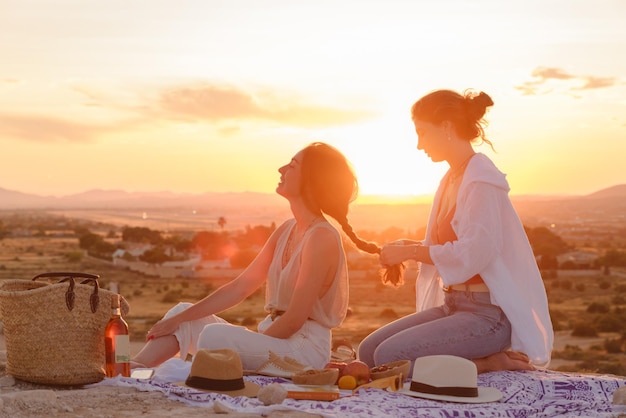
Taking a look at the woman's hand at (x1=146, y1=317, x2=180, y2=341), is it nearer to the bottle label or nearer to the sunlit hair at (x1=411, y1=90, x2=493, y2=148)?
the bottle label

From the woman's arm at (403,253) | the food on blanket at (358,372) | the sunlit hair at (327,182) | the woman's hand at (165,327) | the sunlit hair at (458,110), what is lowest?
the food on blanket at (358,372)

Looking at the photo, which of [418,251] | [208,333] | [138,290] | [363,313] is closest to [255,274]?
[208,333]

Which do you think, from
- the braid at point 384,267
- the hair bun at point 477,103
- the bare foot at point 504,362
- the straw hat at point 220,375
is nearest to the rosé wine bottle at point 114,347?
the straw hat at point 220,375

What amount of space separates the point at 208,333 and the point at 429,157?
197cm

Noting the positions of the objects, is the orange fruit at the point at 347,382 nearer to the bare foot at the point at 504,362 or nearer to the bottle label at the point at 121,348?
the bare foot at the point at 504,362

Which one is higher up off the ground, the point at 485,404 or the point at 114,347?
the point at 114,347

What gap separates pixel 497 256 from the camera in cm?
590

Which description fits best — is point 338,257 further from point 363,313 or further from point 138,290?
point 138,290

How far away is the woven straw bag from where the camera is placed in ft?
18.3

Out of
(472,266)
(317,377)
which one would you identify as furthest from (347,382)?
(472,266)

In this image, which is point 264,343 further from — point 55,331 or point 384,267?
point 55,331

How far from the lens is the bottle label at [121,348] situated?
5.66 meters

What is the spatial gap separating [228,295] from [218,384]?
1093 mm

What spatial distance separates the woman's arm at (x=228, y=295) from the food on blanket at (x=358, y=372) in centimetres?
84
